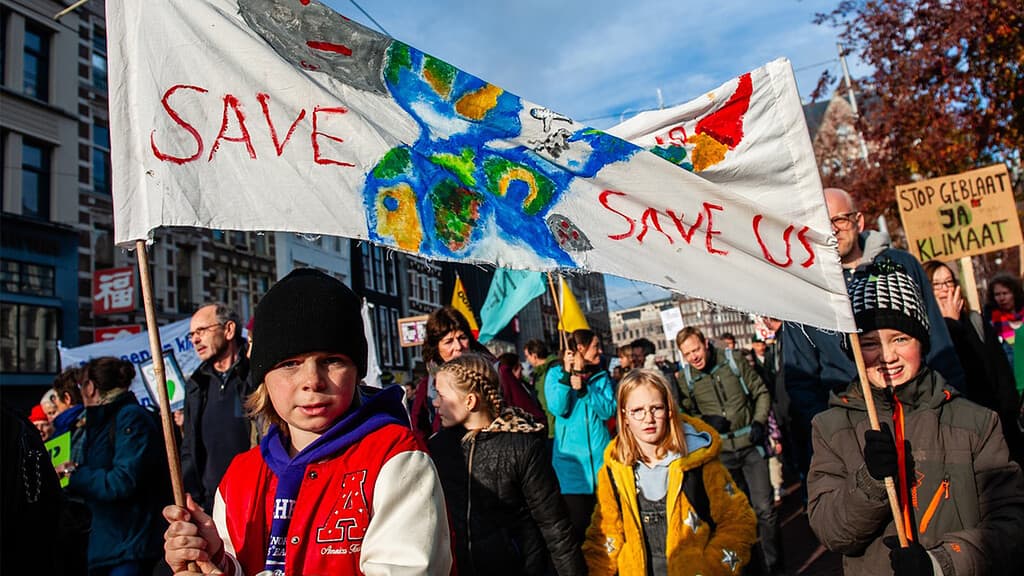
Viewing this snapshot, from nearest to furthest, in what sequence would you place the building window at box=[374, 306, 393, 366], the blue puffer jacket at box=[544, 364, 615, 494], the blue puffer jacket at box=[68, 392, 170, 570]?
the blue puffer jacket at box=[68, 392, 170, 570]
the blue puffer jacket at box=[544, 364, 615, 494]
the building window at box=[374, 306, 393, 366]

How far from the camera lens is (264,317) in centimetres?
227

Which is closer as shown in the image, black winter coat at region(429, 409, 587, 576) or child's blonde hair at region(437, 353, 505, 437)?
black winter coat at region(429, 409, 587, 576)

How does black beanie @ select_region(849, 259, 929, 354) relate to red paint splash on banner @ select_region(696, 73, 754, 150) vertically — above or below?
Answer: below

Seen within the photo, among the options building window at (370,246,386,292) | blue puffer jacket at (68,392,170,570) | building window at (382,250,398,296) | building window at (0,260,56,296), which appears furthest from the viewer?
building window at (382,250,398,296)

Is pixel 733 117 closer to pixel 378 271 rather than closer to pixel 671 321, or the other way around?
pixel 671 321

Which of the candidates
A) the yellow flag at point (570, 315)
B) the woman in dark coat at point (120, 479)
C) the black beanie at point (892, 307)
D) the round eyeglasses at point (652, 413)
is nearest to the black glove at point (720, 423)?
the yellow flag at point (570, 315)

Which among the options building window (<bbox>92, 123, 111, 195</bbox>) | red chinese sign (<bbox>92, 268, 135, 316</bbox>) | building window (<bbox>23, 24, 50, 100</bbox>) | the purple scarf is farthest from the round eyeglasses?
building window (<bbox>92, 123, 111, 195</bbox>)

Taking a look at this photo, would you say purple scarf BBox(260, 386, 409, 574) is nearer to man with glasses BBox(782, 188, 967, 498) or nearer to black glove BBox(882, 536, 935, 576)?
black glove BBox(882, 536, 935, 576)

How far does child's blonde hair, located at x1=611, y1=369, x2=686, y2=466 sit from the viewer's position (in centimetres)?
394

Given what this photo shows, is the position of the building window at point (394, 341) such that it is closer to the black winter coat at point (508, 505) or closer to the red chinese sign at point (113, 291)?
the red chinese sign at point (113, 291)

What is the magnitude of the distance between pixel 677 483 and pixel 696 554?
329 mm

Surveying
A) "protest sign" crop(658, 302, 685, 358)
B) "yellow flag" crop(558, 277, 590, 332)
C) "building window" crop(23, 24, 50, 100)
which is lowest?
"yellow flag" crop(558, 277, 590, 332)

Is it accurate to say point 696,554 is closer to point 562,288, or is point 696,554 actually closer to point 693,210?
point 693,210

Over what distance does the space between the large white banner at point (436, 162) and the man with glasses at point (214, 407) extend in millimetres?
2493
